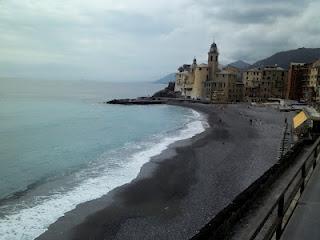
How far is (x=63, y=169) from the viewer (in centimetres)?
2920

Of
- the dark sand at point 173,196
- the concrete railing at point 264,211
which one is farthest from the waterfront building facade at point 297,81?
the concrete railing at point 264,211

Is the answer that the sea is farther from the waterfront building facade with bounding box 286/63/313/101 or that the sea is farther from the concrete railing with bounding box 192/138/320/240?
the waterfront building facade with bounding box 286/63/313/101

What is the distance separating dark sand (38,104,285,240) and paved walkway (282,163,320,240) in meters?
8.74

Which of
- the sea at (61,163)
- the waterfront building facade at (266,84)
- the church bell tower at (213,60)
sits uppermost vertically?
the church bell tower at (213,60)

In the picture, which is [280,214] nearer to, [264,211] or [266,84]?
[264,211]

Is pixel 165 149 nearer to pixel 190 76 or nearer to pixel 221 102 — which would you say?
pixel 221 102

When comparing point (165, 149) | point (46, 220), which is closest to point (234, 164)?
point (165, 149)

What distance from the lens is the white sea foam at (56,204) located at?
54.1 ft

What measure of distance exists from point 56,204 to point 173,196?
6.57 m

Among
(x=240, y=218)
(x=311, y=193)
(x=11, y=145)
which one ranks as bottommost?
(x=11, y=145)

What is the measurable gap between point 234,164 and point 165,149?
9.43 metres

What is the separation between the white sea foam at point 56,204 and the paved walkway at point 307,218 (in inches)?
480

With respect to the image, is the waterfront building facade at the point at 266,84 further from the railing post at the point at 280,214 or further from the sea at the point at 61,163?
the railing post at the point at 280,214

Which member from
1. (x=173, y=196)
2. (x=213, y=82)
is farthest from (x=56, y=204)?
(x=213, y=82)
